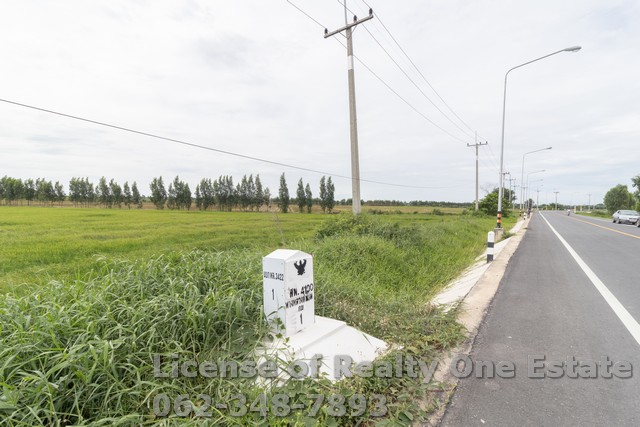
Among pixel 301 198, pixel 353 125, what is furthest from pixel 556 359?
pixel 301 198

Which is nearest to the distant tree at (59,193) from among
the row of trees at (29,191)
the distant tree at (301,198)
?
the row of trees at (29,191)

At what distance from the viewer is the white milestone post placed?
2615 millimetres

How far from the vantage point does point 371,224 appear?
982 cm

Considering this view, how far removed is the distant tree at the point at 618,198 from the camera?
207 feet

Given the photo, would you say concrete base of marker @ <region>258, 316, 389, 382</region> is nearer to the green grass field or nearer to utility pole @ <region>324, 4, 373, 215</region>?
the green grass field

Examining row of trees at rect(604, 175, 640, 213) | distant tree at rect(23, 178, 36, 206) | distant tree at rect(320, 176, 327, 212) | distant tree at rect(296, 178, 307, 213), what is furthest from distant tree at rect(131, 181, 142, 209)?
row of trees at rect(604, 175, 640, 213)

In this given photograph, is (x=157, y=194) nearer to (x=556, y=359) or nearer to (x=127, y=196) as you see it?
(x=127, y=196)

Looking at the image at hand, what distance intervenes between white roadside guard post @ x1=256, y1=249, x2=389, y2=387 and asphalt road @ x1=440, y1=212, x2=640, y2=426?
2.82ft

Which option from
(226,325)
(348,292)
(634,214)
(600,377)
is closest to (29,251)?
(226,325)

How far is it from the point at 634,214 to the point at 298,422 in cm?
3531

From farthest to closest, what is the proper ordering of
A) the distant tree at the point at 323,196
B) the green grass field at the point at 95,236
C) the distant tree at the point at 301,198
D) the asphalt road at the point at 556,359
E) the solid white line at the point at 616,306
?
the distant tree at the point at 323,196 < the distant tree at the point at 301,198 < the green grass field at the point at 95,236 < the solid white line at the point at 616,306 < the asphalt road at the point at 556,359

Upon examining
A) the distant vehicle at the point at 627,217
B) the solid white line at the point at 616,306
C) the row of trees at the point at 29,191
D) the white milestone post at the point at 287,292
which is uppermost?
the row of trees at the point at 29,191

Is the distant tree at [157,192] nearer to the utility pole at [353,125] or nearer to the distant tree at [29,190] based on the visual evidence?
the distant tree at [29,190]

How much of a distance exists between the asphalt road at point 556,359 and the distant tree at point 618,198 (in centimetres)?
8245
